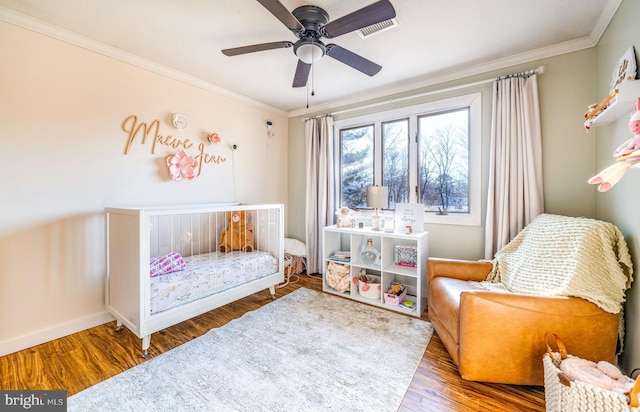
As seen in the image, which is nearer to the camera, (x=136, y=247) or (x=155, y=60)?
(x=136, y=247)

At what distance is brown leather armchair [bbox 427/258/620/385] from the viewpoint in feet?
4.45

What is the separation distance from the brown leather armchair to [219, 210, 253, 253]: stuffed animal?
2204 millimetres

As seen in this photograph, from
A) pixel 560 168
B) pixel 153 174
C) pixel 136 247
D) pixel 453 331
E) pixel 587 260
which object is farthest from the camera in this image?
pixel 153 174

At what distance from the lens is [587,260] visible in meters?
1.46

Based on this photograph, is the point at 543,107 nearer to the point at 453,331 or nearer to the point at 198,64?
the point at 453,331

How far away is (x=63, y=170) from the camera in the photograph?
2010mm

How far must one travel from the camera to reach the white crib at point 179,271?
1.79m

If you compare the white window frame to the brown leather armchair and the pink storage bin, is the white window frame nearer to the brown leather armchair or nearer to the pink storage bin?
the pink storage bin

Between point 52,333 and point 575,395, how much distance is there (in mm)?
3302

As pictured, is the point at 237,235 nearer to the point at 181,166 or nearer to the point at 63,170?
the point at 181,166

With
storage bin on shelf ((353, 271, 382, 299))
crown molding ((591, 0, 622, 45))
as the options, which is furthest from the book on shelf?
crown molding ((591, 0, 622, 45))

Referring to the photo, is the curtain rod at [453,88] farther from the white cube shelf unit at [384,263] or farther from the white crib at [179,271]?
the white crib at [179,271]

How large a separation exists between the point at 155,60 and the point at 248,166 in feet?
4.81

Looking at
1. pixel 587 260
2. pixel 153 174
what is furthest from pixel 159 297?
pixel 587 260
